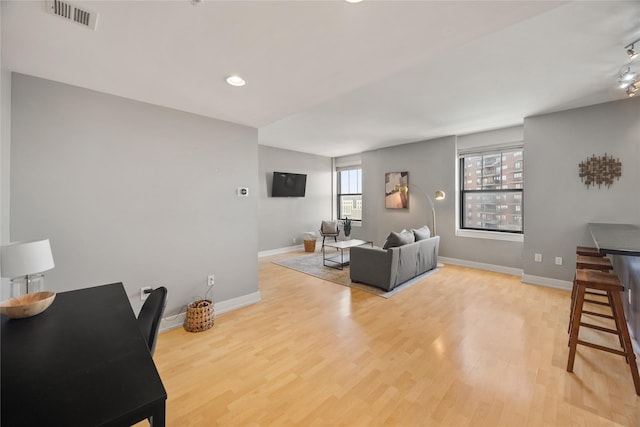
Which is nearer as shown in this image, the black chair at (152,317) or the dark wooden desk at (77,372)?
the dark wooden desk at (77,372)

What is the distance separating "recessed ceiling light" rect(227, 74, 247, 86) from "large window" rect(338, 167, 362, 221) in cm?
→ 559

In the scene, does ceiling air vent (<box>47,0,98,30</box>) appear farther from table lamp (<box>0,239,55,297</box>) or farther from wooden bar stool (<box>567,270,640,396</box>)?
wooden bar stool (<box>567,270,640,396</box>)

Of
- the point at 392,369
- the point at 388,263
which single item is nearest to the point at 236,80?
the point at 392,369

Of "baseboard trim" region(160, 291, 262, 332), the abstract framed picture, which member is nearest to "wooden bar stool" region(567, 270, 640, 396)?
"baseboard trim" region(160, 291, 262, 332)

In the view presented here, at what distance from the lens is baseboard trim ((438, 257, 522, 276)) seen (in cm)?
446

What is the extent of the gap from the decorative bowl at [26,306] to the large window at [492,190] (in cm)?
587

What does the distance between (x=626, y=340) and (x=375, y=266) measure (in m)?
2.42

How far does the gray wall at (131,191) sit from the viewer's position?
202 cm

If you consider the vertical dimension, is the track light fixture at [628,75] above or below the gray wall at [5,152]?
above

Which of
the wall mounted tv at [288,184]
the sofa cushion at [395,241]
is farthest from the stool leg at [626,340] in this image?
the wall mounted tv at [288,184]

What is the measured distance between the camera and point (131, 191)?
244 centimetres

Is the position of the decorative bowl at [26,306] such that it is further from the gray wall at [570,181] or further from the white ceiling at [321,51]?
the gray wall at [570,181]

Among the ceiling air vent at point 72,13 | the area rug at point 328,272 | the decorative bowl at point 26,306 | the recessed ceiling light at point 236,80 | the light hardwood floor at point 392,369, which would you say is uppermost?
the ceiling air vent at point 72,13

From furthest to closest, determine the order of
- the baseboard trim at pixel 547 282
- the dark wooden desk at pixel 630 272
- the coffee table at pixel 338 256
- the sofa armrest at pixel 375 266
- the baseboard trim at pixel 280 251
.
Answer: the baseboard trim at pixel 280 251, the coffee table at pixel 338 256, the baseboard trim at pixel 547 282, the sofa armrest at pixel 375 266, the dark wooden desk at pixel 630 272
